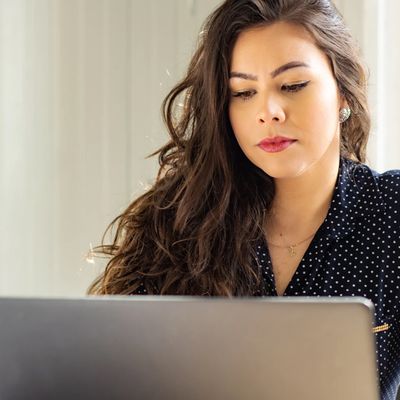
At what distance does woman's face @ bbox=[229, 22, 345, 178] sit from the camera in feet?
5.68

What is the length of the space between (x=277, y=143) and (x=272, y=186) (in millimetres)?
202

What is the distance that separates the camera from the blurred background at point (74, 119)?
109 inches

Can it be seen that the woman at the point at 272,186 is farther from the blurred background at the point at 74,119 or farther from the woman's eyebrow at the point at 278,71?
the blurred background at the point at 74,119

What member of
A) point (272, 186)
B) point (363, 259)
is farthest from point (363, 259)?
point (272, 186)

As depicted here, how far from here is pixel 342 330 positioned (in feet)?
3.15

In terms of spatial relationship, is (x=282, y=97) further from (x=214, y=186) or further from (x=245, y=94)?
(x=214, y=186)

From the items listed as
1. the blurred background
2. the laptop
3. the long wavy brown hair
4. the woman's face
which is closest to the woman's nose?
the woman's face

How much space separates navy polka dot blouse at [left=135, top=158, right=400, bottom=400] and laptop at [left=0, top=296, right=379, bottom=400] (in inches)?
31.9

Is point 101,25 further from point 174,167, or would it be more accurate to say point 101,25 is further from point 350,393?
point 350,393

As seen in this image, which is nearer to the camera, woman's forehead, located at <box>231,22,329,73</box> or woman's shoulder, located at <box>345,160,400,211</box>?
woman's forehead, located at <box>231,22,329,73</box>

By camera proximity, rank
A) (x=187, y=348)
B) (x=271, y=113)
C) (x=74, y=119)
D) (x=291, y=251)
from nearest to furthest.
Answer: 1. (x=187, y=348)
2. (x=271, y=113)
3. (x=291, y=251)
4. (x=74, y=119)

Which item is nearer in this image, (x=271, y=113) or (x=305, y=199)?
(x=271, y=113)

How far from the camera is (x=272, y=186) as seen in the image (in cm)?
193

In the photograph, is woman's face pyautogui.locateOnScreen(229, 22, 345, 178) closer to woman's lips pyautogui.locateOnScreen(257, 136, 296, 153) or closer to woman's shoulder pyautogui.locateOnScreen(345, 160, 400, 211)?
woman's lips pyautogui.locateOnScreen(257, 136, 296, 153)
